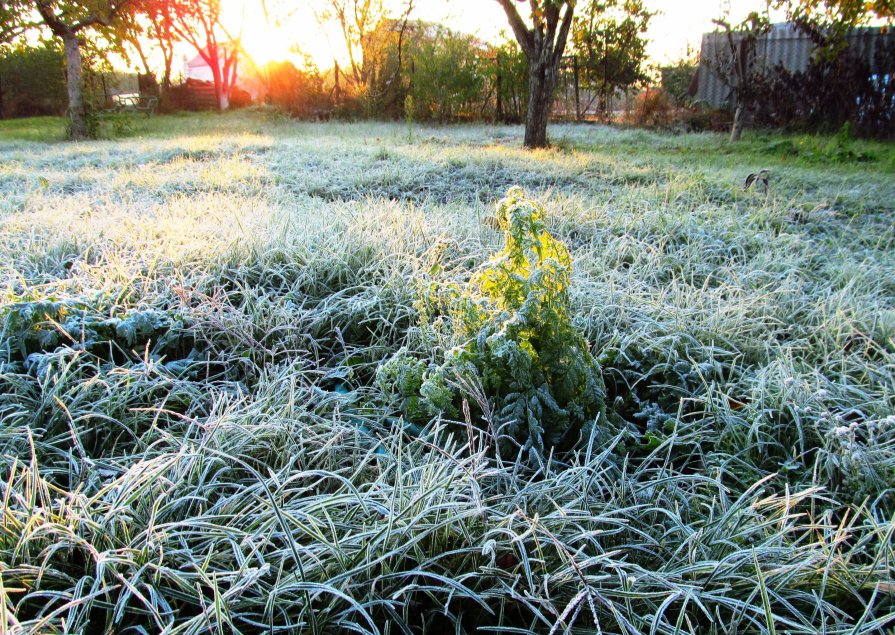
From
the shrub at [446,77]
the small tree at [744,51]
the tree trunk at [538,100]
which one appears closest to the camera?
the tree trunk at [538,100]

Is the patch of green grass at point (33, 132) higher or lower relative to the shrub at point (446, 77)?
lower

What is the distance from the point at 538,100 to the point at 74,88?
855 cm

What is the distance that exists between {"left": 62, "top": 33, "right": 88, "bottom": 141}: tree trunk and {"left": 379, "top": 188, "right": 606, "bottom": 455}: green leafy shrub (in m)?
11.4

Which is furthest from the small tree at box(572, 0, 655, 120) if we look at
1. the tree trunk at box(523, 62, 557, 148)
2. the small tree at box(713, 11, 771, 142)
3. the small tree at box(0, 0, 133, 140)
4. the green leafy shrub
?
the green leafy shrub

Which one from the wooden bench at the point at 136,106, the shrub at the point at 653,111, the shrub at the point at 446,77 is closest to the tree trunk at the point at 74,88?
the wooden bench at the point at 136,106

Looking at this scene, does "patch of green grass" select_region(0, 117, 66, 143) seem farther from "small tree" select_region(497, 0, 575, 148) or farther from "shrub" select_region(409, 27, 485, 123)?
"small tree" select_region(497, 0, 575, 148)

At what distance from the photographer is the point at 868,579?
1092 millimetres

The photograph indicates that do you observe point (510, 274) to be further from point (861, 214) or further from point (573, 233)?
point (861, 214)

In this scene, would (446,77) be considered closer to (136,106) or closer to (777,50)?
(777,50)

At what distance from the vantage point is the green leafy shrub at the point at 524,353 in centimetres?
145

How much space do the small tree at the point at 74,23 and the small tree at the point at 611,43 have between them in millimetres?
10403

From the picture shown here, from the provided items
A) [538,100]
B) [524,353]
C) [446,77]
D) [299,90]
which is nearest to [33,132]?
[299,90]

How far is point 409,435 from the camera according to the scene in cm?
161

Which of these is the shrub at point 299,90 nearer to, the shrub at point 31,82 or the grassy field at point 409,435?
the shrub at point 31,82
